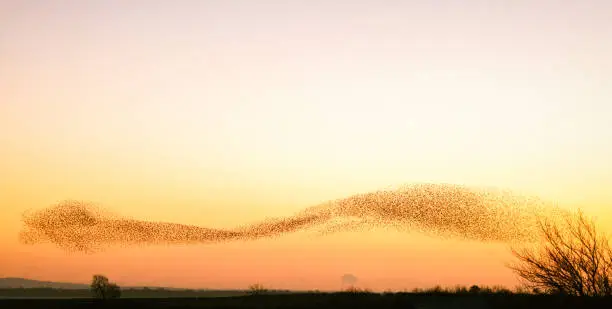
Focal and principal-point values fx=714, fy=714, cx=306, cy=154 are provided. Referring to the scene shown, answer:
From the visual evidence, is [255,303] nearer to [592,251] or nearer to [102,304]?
[102,304]

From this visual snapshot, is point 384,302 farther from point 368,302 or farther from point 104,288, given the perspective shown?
Answer: point 104,288

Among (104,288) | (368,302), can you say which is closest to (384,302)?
(368,302)

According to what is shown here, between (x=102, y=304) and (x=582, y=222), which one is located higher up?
(x=582, y=222)

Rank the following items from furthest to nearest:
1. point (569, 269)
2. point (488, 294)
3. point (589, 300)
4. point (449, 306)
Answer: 1. point (488, 294)
2. point (449, 306)
3. point (569, 269)
4. point (589, 300)

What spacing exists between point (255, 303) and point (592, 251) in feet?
87.1

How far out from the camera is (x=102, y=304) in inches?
2340

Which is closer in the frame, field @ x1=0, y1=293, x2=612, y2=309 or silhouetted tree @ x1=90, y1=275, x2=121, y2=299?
field @ x1=0, y1=293, x2=612, y2=309

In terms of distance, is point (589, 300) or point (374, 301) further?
point (374, 301)

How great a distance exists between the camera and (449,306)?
184ft

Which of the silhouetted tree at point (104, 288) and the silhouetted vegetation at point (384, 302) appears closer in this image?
the silhouetted vegetation at point (384, 302)

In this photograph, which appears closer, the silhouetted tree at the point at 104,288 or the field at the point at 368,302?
the field at the point at 368,302

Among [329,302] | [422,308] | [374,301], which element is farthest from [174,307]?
[422,308]

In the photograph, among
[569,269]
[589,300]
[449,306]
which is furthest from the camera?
[449,306]

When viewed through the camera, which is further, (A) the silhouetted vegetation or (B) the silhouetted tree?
(B) the silhouetted tree
